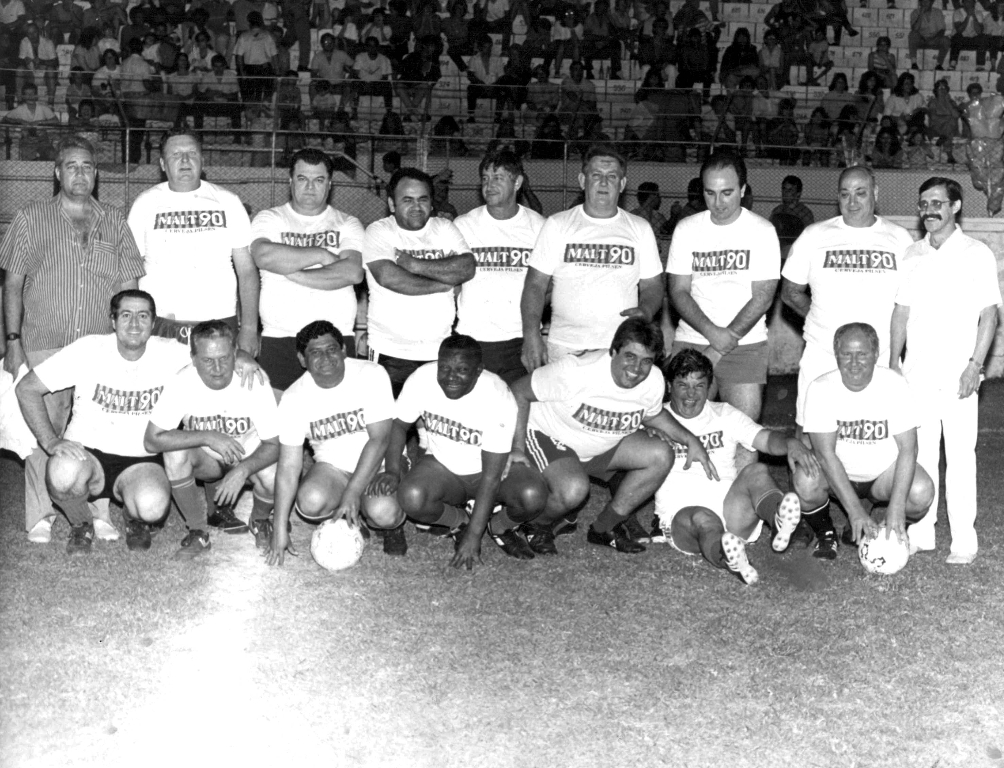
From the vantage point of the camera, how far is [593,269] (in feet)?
23.5

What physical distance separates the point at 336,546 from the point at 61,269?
2.25 m

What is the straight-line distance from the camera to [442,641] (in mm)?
5219

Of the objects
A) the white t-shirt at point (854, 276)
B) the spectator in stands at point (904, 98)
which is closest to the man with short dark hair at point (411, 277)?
the white t-shirt at point (854, 276)

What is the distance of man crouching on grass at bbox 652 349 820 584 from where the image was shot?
6492mm

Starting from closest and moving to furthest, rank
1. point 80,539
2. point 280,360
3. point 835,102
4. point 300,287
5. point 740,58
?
point 80,539 < point 300,287 < point 280,360 < point 835,102 < point 740,58

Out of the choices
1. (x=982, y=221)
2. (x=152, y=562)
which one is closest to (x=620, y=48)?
(x=982, y=221)

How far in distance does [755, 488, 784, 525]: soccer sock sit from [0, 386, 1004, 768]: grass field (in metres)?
0.27

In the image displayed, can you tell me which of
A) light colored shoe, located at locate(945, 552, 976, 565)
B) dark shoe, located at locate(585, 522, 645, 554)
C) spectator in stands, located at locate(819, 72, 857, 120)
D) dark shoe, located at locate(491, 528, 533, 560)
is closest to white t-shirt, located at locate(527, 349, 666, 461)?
dark shoe, located at locate(585, 522, 645, 554)

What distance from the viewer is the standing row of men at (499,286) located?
260 inches

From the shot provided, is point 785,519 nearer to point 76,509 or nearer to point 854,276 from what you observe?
point 854,276

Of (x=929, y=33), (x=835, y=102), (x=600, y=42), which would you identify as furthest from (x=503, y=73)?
(x=929, y=33)

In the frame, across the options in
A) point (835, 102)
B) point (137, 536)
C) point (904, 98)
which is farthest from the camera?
point (904, 98)

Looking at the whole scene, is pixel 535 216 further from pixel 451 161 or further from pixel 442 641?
pixel 451 161

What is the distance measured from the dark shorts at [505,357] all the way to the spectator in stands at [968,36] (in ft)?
44.9
